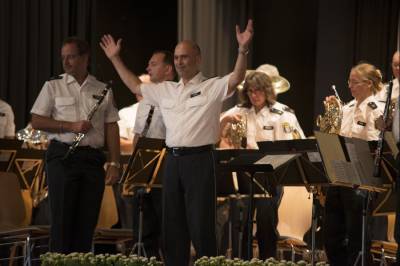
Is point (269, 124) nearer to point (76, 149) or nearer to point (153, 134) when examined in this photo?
point (153, 134)

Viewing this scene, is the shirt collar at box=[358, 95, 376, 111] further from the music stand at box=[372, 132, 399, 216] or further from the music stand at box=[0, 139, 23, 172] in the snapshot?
the music stand at box=[0, 139, 23, 172]

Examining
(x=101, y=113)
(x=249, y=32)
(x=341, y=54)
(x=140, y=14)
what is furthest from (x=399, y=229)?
(x=140, y=14)

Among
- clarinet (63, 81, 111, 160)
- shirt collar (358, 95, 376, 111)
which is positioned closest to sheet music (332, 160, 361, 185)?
shirt collar (358, 95, 376, 111)

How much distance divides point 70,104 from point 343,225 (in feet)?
7.54

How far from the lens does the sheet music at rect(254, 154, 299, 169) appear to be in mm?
6707

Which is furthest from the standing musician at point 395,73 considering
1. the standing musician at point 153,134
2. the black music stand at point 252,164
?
the standing musician at point 153,134

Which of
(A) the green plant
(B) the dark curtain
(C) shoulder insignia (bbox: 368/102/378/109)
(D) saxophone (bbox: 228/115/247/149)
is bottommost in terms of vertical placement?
(A) the green plant

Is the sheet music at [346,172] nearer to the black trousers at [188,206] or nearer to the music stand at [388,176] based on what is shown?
the music stand at [388,176]

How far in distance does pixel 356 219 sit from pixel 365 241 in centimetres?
85

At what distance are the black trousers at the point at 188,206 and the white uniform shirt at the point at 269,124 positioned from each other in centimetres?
179

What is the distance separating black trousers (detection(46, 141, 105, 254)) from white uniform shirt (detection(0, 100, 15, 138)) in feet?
8.65

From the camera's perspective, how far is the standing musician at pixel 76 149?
719 cm

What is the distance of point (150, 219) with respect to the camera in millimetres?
8406

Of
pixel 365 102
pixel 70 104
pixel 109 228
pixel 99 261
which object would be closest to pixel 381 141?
pixel 365 102
